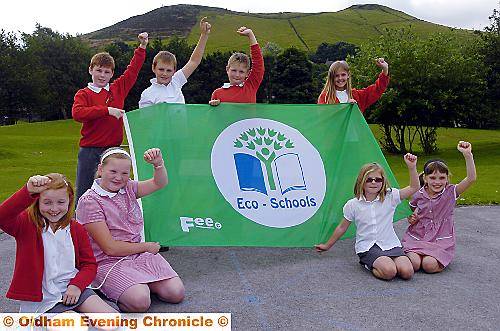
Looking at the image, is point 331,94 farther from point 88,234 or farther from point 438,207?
point 88,234

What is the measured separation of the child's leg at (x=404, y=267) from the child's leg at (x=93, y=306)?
9.31 feet

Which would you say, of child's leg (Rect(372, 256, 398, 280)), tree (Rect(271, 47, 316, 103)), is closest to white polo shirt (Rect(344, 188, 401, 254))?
child's leg (Rect(372, 256, 398, 280))

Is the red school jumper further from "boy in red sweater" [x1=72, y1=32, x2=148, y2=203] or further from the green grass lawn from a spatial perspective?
the green grass lawn

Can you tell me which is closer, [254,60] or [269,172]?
[269,172]

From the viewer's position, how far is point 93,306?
12.8 feet

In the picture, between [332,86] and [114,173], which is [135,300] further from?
[332,86]

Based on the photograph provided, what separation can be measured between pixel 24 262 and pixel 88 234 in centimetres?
82

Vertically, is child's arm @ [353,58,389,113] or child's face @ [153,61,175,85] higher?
child's face @ [153,61,175,85]

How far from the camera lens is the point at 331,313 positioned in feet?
14.0

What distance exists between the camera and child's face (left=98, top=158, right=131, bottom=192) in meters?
4.53

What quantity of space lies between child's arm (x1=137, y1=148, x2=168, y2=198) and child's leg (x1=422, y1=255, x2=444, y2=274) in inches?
A: 112

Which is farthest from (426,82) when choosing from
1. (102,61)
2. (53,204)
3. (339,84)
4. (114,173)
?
(53,204)

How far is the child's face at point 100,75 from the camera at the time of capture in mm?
5761

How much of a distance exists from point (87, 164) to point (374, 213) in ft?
10.7
